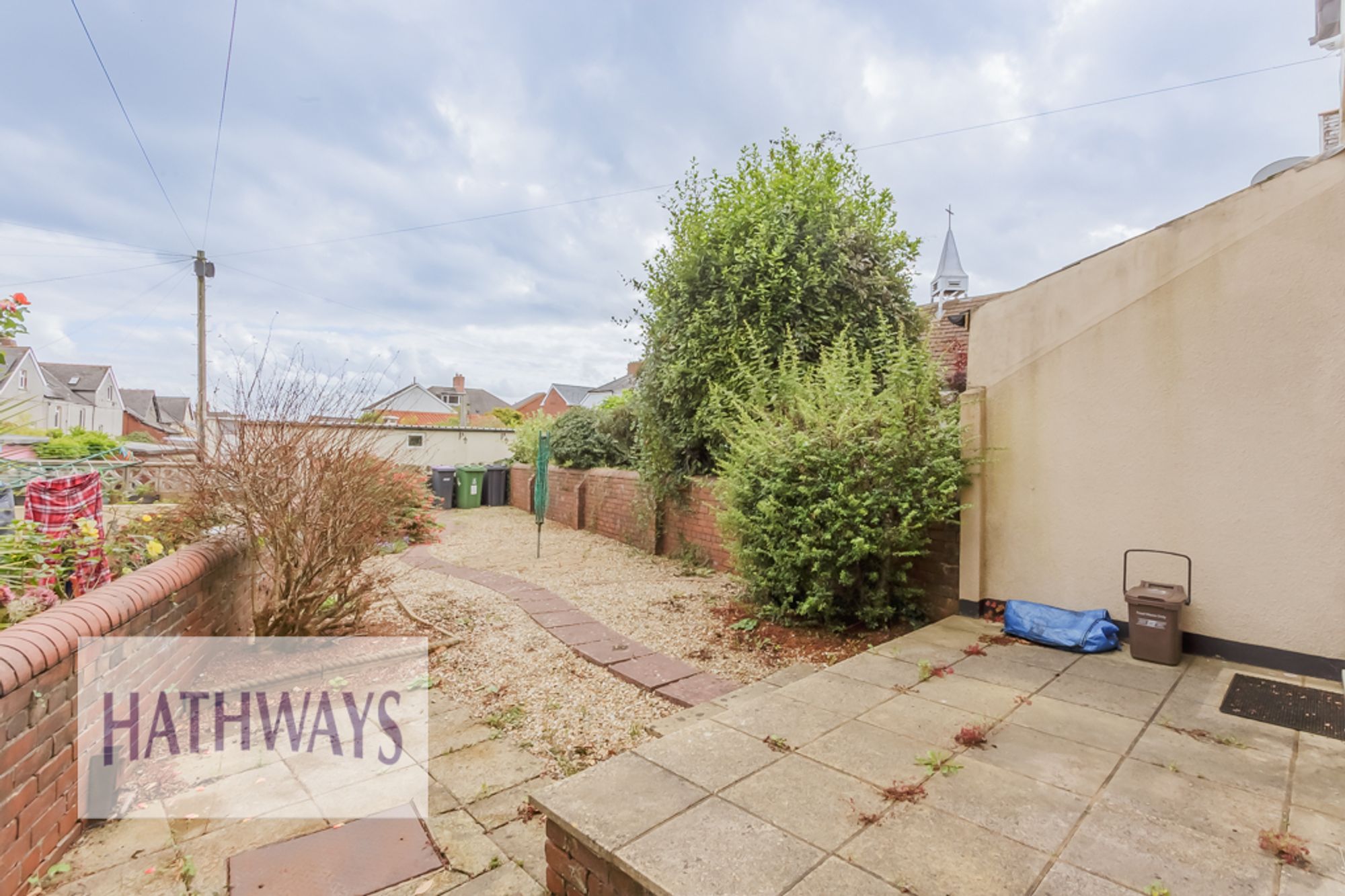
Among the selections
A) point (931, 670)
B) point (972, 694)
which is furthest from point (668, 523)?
point (972, 694)

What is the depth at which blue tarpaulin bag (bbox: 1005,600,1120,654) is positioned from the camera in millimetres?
4117

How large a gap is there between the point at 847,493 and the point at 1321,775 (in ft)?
9.21

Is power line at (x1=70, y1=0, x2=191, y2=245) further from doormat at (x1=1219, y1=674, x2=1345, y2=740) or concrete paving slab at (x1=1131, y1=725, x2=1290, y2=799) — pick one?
doormat at (x1=1219, y1=674, x2=1345, y2=740)

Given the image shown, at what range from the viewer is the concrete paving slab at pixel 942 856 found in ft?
6.01

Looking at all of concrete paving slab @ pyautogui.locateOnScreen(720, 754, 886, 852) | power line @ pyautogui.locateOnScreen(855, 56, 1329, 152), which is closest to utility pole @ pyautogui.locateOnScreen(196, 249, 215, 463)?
power line @ pyautogui.locateOnScreen(855, 56, 1329, 152)

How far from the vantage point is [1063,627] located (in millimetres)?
4230

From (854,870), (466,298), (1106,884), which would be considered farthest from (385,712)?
(466,298)

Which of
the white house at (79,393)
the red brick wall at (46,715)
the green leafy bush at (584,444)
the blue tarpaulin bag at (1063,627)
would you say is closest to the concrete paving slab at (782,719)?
the blue tarpaulin bag at (1063,627)

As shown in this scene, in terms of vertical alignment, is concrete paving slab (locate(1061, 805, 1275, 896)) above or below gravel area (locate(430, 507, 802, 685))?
above

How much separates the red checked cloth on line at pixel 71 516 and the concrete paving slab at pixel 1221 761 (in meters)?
5.23

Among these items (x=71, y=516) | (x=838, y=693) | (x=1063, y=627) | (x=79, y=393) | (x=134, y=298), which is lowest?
(x=838, y=693)

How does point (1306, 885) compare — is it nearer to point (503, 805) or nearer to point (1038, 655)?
point (1038, 655)

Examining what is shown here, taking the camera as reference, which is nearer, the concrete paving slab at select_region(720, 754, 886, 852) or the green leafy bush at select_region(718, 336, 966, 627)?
the concrete paving slab at select_region(720, 754, 886, 852)

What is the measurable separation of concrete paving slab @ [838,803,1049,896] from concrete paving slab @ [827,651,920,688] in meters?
1.42
